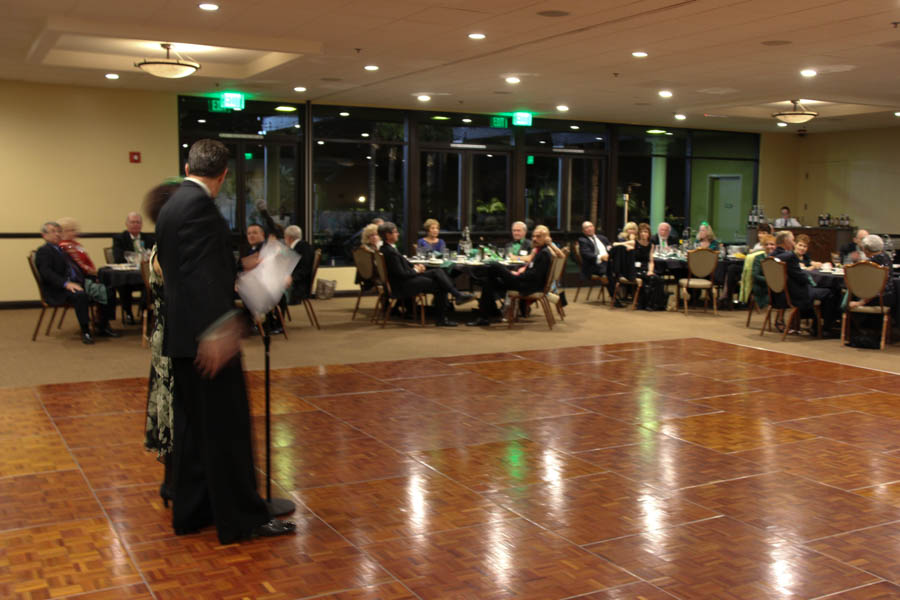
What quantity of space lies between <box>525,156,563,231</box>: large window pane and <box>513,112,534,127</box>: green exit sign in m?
0.78

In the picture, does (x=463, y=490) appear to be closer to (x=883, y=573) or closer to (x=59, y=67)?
(x=883, y=573)

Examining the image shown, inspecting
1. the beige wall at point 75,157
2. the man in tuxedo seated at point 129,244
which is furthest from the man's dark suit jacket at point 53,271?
the beige wall at point 75,157

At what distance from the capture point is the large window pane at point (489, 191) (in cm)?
1614

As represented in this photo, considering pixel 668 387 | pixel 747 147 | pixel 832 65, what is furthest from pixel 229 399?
pixel 747 147

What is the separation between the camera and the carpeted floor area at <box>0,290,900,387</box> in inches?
319

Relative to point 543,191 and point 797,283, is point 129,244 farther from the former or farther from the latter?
point 543,191

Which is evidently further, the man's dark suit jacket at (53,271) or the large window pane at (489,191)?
the large window pane at (489,191)

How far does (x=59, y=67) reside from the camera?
1085cm

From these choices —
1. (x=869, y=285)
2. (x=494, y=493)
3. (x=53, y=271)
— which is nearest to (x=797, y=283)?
(x=869, y=285)

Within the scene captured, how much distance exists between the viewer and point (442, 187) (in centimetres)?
1580

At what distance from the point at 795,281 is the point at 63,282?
310 inches

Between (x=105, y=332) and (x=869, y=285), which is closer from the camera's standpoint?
(x=869, y=285)

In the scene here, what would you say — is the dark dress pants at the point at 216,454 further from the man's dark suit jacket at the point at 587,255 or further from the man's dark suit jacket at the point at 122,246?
the man's dark suit jacket at the point at 587,255

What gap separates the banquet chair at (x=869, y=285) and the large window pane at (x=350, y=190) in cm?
797
